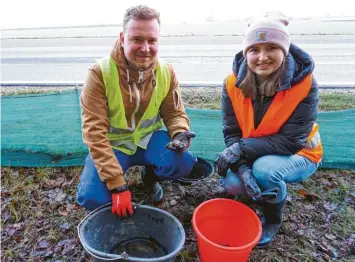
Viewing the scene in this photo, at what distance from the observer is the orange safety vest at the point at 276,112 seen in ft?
6.48

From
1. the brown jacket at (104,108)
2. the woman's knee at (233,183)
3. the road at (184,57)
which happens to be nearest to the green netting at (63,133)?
the woman's knee at (233,183)

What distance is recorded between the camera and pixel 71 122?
11.7 feet

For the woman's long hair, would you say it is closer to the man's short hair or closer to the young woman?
the young woman

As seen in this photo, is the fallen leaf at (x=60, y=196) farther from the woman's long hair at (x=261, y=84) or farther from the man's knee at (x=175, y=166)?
the woman's long hair at (x=261, y=84)

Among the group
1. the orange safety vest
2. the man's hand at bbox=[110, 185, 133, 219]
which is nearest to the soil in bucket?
the man's hand at bbox=[110, 185, 133, 219]

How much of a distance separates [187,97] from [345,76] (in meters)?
3.59

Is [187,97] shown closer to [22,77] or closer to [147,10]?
[147,10]

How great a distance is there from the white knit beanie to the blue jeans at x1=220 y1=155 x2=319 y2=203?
0.70m

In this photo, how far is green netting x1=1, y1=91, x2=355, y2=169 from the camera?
303 cm

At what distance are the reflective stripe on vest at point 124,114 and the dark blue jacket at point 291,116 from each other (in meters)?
0.47

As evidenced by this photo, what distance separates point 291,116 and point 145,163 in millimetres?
1091

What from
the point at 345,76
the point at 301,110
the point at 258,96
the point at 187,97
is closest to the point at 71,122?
the point at 187,97

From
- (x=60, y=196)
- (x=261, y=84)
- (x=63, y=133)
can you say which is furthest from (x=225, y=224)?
(x=63, y=133)

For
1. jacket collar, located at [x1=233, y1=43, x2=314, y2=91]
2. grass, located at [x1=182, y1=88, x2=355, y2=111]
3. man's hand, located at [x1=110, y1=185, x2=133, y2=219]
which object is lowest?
grass, located at [x1=182, y1=88, x2=355, y2=111]
